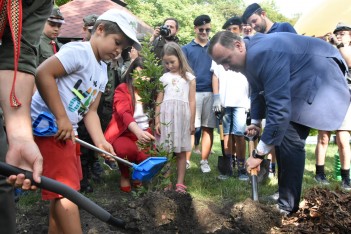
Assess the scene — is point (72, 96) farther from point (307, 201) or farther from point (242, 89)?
point (242, 89)

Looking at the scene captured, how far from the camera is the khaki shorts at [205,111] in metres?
6.23

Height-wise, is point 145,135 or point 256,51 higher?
point 256,51

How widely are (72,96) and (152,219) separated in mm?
1229

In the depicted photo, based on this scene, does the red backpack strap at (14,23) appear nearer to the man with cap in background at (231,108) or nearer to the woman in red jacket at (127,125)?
the woman in red jacket at (127,125)

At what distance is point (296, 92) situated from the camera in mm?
3893

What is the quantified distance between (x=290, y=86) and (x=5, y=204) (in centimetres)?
266

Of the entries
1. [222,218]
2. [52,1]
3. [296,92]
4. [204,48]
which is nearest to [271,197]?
[222,218]

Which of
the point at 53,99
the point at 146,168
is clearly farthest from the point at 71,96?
the point at 146,168

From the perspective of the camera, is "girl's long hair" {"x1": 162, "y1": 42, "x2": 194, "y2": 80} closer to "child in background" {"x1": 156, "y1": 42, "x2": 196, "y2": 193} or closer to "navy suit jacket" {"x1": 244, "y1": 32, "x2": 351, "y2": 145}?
"child in background" {"x1": 156, "y1": 42, "x2": 196, "y2": 193}

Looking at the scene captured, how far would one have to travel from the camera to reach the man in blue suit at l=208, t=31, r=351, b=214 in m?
3.71

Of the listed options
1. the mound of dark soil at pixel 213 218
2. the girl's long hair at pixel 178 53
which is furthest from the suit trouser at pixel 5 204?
the girl's long hair at pixel 178 53

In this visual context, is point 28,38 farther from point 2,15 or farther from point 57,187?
point 57,187

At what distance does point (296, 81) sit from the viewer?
3.87m

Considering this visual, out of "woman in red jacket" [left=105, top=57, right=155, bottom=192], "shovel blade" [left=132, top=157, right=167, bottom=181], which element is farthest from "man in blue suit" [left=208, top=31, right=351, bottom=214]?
"woman in red jacket" [left=105, top=57, right=155, bottom=192]
